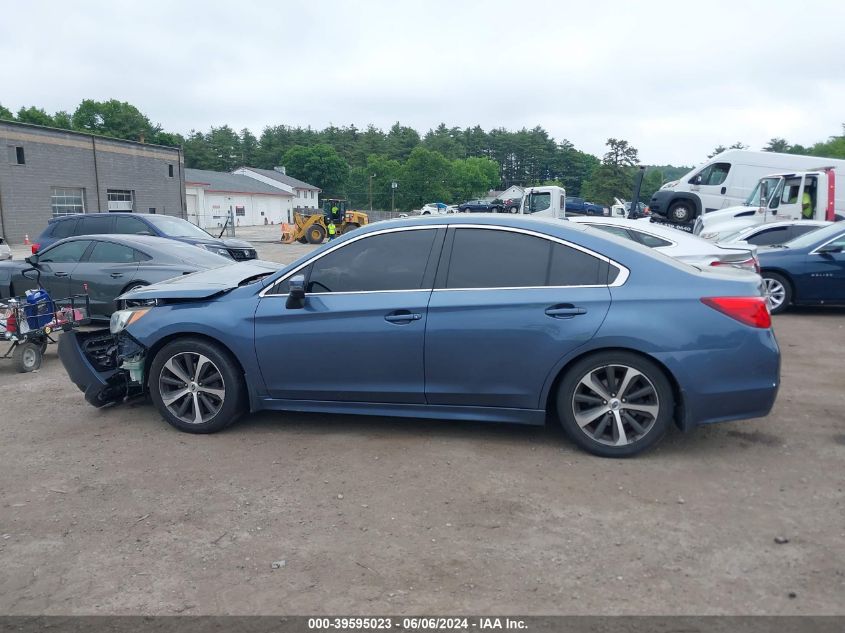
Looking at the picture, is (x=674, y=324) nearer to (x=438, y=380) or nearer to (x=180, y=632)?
(x=438, y=380)

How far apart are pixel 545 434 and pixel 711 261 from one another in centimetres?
457

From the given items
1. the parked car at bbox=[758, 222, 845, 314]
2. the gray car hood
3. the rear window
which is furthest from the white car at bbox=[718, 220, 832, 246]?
the rear window

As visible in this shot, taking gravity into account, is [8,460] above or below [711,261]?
below

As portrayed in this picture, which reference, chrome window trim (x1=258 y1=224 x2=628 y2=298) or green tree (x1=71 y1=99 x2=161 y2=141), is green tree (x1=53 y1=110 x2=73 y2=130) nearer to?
green tree (x1=71 y1=99 x2=161 y2=141)

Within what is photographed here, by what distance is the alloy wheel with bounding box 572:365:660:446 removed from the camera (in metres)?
4.46

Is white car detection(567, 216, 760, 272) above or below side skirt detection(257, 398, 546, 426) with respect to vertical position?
above

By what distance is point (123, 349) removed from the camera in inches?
214

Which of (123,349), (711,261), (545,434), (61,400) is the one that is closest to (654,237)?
(711,261)

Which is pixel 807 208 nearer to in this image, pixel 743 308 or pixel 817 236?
pixel 817 236

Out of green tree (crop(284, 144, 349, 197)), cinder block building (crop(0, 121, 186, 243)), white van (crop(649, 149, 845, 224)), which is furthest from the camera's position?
green tree (crop(284, 144, 349, 197))

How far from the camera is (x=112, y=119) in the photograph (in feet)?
307

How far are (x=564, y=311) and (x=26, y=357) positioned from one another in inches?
246

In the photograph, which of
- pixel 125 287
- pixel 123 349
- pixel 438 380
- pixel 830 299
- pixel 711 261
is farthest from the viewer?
pixel 830 299

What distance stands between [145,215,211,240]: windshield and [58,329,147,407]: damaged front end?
908cm
